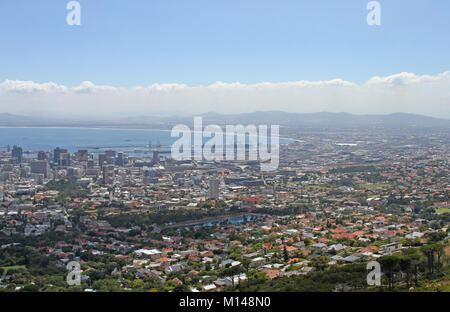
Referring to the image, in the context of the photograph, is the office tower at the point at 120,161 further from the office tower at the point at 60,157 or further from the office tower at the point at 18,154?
the office tower at the point at 18,154

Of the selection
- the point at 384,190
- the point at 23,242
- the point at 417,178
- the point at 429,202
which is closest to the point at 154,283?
the point at 23,242

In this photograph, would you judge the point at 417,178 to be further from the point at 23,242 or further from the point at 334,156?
the point at 23,242

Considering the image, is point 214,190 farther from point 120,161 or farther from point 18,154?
point 18,154

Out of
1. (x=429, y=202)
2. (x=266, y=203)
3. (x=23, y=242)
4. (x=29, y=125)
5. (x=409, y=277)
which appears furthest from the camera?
(x=29, y=125)

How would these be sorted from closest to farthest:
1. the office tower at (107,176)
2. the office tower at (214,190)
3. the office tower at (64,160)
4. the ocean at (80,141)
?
the office tower at (214,190), the office tower at (107,176), the office tower at (64,160), the ocean at (80,141)

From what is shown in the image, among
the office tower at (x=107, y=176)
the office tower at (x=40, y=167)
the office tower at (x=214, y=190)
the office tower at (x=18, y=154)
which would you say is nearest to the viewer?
the office tower at (x=214, y=190)

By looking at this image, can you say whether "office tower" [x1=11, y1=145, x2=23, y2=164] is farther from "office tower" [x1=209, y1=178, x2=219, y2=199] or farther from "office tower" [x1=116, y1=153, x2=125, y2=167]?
"office tower" [x1=209, y1=178, x2=219, y2=199]

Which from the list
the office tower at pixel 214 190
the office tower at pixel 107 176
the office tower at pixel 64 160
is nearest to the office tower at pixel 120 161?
the office tower at pixel 64 160
